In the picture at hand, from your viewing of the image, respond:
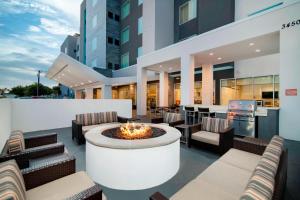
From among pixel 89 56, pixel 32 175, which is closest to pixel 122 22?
pixel 89 56

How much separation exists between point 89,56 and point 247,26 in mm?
22602

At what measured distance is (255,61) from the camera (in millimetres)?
9852

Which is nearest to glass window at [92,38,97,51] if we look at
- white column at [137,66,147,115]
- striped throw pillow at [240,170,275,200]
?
white column at [137,66,147,115]

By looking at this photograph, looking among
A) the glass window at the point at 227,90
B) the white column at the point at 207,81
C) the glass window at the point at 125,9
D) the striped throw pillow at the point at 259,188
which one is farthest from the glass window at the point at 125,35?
the striped throw pillow at the point at 259,188

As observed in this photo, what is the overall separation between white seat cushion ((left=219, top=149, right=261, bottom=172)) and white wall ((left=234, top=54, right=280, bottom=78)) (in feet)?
30.1

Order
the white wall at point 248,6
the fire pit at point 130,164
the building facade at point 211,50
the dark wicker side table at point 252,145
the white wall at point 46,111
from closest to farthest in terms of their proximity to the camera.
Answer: the fire pit at point 130,164 < the dark wicker side table at point 252,145 < the building facade at point 211,50 < the white wall at point 46,111 < the white wall at point 248,6

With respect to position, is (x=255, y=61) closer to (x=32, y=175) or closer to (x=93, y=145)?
(x=93, y=145)

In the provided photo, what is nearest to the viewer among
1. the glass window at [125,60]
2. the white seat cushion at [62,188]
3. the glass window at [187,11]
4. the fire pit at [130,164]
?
the white seat cushion at [62,188]

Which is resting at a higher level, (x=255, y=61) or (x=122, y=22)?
(x=122, y=22)

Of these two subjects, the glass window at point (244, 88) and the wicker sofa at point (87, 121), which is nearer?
the wicker sofa at point (87, 121)

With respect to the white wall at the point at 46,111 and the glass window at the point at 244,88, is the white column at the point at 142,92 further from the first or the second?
the glass window at the point at 244,88

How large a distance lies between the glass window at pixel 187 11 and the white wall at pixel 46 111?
1068 centimetres

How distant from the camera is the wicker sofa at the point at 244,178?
3.38 ft

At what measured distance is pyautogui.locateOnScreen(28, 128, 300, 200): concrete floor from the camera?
2160 mm
